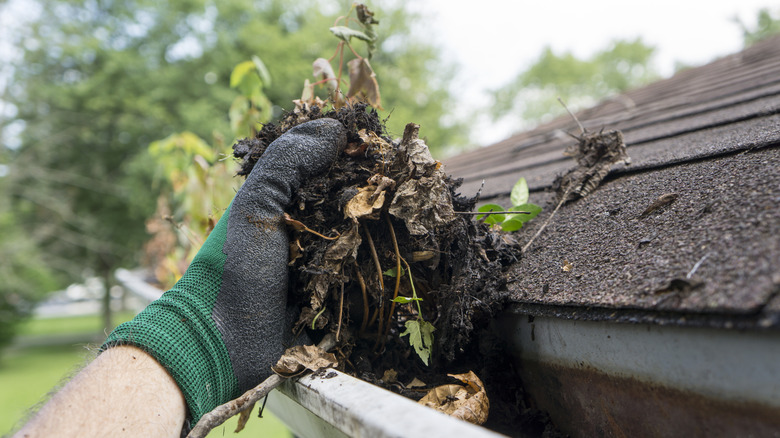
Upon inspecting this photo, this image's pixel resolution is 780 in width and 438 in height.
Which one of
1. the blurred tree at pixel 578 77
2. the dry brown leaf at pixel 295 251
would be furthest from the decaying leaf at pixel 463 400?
the blurred tree at pixel 578 77

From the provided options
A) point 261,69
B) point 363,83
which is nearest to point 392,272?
point 363,83

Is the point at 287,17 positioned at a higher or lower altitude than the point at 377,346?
higher

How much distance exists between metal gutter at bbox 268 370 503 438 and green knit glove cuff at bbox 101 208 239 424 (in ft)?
0.47

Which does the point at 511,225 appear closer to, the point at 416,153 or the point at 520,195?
the point at 520,195

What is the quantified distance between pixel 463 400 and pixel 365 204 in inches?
17.4

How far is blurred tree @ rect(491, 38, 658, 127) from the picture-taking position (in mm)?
25297

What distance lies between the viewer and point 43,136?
12734 mm

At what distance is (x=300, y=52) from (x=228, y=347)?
570 inches

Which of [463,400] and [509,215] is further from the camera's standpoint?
[509,215]

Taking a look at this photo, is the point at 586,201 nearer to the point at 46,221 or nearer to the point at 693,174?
the point at 693,174

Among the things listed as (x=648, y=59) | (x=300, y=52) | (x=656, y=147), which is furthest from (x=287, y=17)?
(x=648, y=59)

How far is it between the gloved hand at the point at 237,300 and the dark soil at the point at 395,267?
5 cm

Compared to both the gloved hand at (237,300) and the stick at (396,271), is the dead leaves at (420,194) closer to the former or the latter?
the stick at (396,271)

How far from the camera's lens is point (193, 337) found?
3.11 ft
